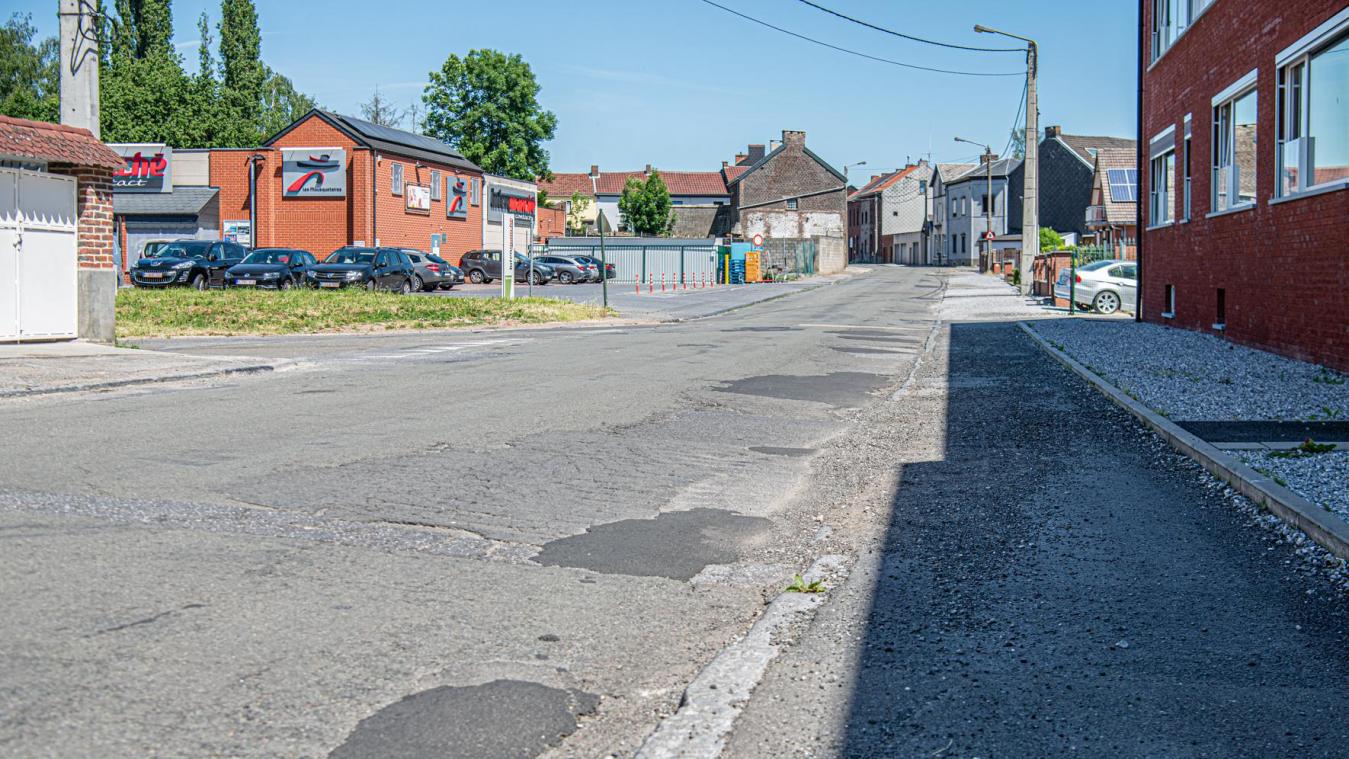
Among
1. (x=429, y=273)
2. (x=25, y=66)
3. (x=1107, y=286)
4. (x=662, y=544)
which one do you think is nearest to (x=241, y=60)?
(x=25, y=66)

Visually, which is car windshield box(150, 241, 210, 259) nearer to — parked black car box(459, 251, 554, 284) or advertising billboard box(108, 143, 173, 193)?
advertising billboard box(108, 143, 173, 193)

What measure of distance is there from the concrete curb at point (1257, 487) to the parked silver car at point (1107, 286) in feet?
67.0

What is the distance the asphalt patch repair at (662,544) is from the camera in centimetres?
570

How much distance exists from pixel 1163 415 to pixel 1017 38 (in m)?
29.6

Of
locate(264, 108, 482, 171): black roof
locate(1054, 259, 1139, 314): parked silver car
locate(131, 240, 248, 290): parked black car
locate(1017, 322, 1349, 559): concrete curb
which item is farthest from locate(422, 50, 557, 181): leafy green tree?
locate(1017, 322, 1349, 559): concrete curb

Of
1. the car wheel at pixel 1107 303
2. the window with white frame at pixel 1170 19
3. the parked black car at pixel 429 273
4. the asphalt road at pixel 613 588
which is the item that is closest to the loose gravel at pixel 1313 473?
the asphalt road at pixel 613 588

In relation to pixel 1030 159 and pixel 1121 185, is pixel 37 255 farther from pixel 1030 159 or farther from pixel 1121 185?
pixel 1121 185

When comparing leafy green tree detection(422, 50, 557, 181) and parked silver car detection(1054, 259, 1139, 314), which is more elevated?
leafy green tree detection(422, 50, 557, 181)

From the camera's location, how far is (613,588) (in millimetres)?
5301

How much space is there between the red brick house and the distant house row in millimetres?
29635

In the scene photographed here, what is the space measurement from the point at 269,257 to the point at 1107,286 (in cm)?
2485

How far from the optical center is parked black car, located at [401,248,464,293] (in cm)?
3941

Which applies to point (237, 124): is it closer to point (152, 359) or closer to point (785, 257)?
point (785, 257)

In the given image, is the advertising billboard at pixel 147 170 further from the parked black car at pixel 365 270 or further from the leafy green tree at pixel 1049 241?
the leafy green tree at pixel 1049 241
